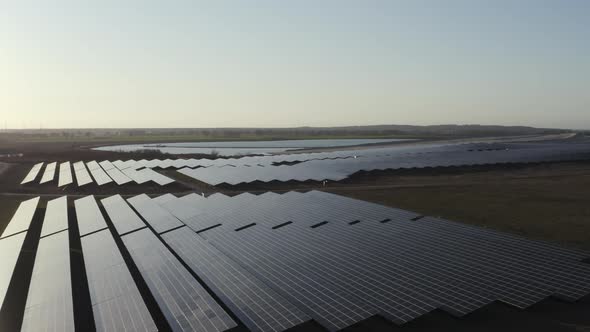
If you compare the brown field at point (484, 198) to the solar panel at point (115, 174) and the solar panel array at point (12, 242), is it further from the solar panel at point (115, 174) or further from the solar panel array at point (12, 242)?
the solar panel array at point (12, 242)

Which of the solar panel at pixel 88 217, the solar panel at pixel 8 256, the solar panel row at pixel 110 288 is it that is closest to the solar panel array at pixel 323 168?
the solar panel at pixel 88 217

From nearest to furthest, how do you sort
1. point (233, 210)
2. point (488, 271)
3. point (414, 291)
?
point (414, 291), point (488, 271), point (233, 210)

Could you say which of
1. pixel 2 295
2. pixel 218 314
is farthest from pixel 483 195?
pixel 2 295

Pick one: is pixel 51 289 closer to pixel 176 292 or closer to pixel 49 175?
pixel 176 292

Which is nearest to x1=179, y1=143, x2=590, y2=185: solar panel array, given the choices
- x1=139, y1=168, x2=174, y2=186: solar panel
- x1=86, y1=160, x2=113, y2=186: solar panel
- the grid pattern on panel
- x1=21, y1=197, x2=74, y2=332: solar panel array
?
x1=139, y1=168, x2=174, y2=186: solar panel

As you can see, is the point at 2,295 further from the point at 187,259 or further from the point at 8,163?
the point at 8,163

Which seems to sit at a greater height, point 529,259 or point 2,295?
point 529,259
